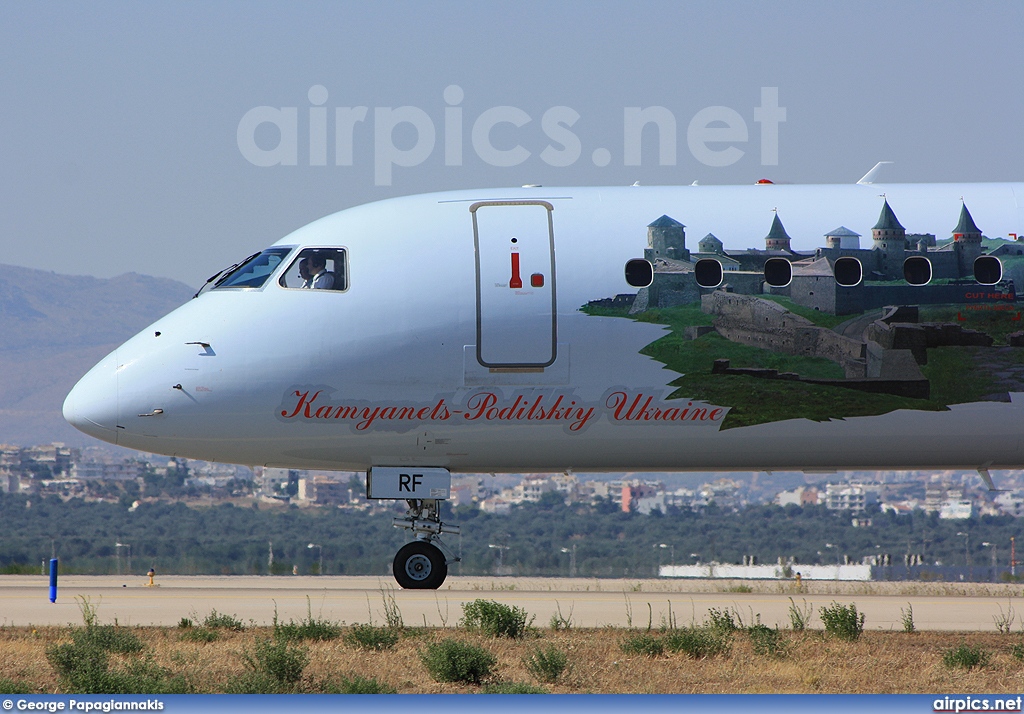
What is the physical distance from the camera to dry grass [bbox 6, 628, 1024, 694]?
1396 cm

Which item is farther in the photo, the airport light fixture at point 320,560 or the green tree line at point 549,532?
the green tree line at point 549,532

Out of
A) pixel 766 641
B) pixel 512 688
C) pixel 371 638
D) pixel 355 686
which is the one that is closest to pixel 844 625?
pixel 766 641

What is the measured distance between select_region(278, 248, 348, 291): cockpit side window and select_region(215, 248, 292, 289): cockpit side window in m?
0.26

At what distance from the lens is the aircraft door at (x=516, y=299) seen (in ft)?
59.8

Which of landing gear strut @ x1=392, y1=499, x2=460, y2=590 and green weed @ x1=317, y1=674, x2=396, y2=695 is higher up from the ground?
landing gear strut @ x1=392, y1=499, x2=460, y2=590

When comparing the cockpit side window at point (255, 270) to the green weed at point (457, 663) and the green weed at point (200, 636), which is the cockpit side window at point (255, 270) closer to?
the green weed at point (200, 636)

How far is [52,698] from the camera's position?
34.4 ft

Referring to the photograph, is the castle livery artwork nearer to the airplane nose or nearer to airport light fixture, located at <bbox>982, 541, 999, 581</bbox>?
the airplane nose

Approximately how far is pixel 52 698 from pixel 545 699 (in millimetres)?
4131

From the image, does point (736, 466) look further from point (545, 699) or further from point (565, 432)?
point (545, 699)

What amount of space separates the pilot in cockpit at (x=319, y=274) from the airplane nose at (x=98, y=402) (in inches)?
115

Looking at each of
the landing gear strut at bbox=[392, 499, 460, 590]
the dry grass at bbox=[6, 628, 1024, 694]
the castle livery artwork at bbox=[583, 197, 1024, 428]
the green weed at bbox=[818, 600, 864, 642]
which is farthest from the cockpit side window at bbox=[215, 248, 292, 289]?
the green weed at bbox=[818, 600, 864, 642]

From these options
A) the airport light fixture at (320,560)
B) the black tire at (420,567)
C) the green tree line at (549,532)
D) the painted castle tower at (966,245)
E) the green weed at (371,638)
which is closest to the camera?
the green weed at (371,638)

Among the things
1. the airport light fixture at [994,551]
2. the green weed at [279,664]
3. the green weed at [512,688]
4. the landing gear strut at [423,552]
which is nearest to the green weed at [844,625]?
the green weed at [512,688]
